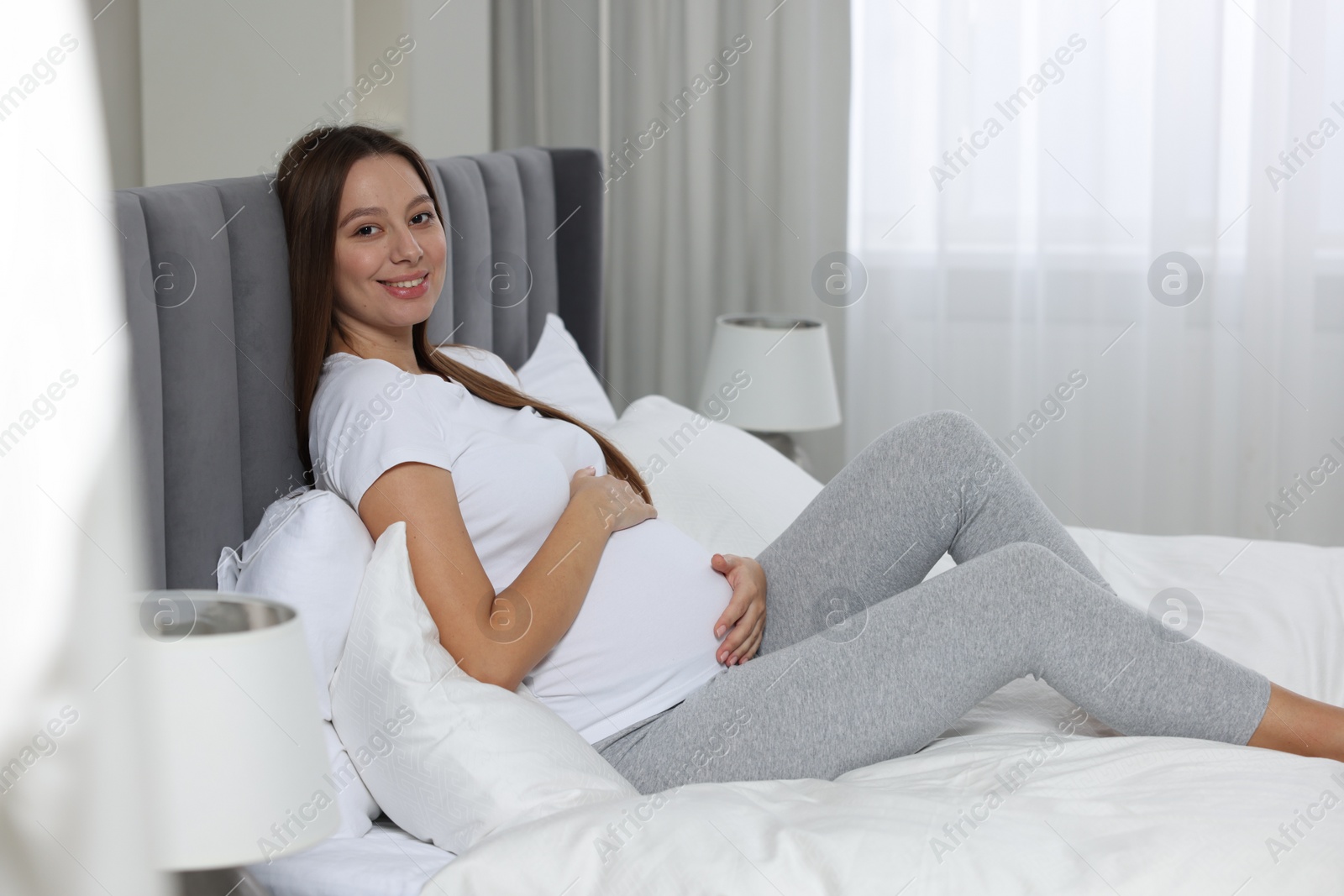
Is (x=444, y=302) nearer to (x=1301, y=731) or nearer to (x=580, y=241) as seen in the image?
(x=580, y=241)

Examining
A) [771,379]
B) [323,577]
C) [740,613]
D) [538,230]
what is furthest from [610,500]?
[771,379]

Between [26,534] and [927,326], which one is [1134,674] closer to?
[26,534]

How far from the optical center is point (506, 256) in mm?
1934

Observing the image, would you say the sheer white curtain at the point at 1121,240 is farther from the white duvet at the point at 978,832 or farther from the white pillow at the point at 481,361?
the white duvet at the point at 978,832

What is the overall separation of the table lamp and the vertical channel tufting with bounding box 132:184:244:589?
4.34 feet

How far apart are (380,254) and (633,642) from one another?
53 cm

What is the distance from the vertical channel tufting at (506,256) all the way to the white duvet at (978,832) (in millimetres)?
1104

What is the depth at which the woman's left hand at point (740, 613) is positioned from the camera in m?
1.25

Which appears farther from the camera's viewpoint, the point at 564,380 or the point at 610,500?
the point at 564,380

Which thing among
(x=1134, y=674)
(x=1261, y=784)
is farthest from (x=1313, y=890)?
(x=1134, y=674)

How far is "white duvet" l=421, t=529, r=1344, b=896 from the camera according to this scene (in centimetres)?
84

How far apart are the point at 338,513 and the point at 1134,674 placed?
0.78 meters

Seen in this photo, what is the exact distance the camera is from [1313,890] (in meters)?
0.84

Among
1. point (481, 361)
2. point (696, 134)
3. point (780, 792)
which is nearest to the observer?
point (780, 792)
